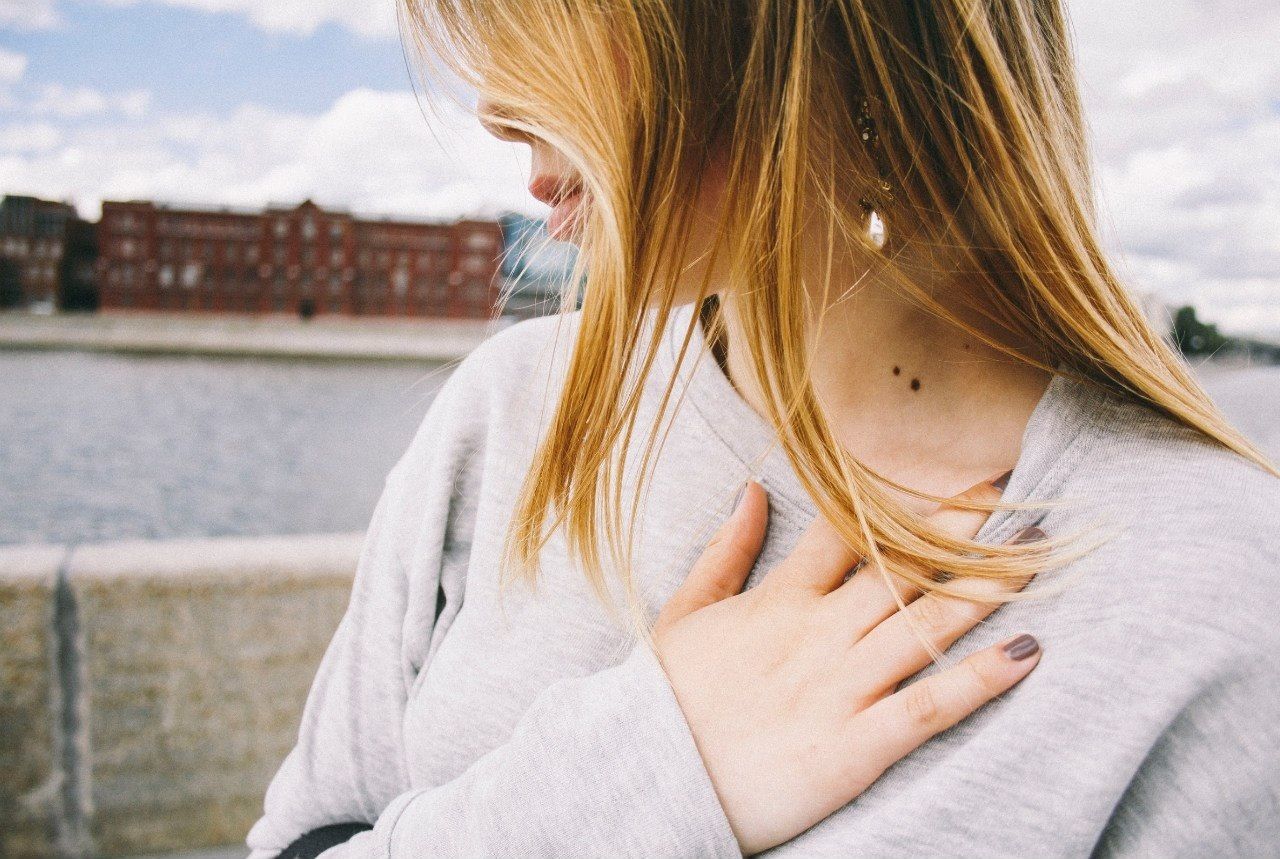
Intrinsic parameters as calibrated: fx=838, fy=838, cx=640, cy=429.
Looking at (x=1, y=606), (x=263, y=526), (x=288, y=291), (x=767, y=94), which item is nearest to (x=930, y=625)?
(x=767, y=94)

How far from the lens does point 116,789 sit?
6.05 ft

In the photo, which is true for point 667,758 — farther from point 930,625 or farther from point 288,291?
point 288,291

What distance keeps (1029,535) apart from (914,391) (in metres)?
0.22

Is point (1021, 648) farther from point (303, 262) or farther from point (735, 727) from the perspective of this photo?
point (303, 262)

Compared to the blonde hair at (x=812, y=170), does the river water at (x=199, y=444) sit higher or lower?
lower

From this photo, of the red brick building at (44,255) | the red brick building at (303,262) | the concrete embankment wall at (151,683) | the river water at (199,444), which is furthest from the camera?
the red brick building at (303,262)

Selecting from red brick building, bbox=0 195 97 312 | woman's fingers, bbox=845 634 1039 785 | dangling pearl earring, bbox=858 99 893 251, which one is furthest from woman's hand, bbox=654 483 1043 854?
red brick building, bbox=0 195 97 312

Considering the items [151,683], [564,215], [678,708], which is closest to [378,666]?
[678,708]

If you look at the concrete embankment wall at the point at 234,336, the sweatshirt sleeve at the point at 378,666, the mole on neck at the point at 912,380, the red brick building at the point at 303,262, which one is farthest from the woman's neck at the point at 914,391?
the red brick building at the point at 303,262

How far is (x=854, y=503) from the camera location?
0.69 m

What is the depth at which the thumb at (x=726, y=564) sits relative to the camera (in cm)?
76

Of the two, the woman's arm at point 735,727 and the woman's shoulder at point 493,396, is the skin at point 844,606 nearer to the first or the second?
the woman's arm at point 735,727

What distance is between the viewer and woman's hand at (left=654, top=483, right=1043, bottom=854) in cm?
62

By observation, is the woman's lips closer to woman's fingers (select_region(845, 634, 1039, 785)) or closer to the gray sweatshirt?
the gray sweatshirt
